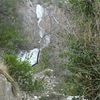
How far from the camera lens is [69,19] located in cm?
932

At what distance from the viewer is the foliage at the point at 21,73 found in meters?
10.1

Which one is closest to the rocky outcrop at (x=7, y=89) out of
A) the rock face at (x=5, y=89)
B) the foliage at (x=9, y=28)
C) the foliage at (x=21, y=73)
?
the rock face at (x=5, y=89)

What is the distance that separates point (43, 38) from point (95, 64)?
15110 millimetres

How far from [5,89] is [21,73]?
3.75 m

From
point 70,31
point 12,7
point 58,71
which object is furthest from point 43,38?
point 70,31

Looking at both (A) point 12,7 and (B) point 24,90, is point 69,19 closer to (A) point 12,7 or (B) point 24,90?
(B) point 24,90

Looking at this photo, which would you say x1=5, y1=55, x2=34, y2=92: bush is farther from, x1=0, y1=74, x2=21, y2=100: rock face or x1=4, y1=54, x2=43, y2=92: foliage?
x1=0, y1=74, x2=21, y2=100: rock face

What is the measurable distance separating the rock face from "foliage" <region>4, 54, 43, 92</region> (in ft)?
10.8

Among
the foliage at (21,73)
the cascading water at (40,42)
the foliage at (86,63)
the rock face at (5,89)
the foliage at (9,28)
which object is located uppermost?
the rock face at (5,89)

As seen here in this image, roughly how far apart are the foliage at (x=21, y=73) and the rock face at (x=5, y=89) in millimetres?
3301

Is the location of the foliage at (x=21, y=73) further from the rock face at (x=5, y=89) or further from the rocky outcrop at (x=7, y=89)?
the rock face at (x=5, y=89)

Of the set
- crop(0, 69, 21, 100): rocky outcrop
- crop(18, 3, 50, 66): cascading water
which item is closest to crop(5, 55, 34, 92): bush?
crop(0, 69, 21, 100): rocky outcrop

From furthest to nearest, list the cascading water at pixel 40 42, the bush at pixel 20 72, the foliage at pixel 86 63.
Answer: the cascading water at pixel 40 42 < the bush at pixel 20 72 < the foliage at pixel 86 63

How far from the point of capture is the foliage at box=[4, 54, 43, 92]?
10.1m
